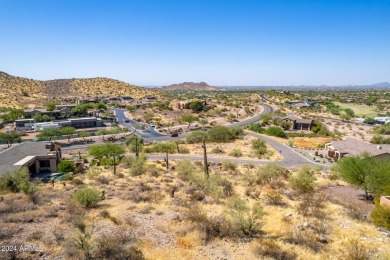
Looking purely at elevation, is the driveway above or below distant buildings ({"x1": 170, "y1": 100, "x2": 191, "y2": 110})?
below

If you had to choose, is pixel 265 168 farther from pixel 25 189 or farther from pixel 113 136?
pixel 113 136

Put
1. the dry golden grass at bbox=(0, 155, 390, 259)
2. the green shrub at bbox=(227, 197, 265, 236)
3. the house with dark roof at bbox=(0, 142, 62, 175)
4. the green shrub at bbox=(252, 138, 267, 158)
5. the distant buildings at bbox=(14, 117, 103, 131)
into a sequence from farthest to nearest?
the distant buildings at bbox=(14, 117, 103, 131)
the green shrub at bbox=(252, 138, 267, 158)
the house with dark roof at bbox=(0, 142, 62, 175)
the green shrub at bbox=(227, 197, 265, 236)
the dry golden grass at bbox=(0, 155, 390, 259)

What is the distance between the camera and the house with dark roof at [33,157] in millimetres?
38094

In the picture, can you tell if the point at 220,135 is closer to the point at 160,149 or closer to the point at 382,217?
A: the point at 160,149

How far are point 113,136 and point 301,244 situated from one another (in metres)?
63.7

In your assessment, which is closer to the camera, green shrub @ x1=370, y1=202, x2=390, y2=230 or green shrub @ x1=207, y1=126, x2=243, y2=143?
green shrub @ x1=370, y1=202, x2=390, y2=230

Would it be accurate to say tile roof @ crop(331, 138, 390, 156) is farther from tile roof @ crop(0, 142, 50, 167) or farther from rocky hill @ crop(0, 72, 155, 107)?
rocky hill @ crop(0, 72, 155, 107)

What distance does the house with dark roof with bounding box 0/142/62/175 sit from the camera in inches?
1500

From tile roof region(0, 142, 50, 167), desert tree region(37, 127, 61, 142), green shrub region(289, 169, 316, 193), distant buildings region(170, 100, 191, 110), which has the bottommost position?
desert tree region(37, 127, 61, 142)

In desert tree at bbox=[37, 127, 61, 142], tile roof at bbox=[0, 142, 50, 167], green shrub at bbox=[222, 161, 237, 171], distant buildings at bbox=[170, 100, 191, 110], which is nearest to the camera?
tile roof at bbox=[0, 142, 50, 167]

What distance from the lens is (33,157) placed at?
41094mm

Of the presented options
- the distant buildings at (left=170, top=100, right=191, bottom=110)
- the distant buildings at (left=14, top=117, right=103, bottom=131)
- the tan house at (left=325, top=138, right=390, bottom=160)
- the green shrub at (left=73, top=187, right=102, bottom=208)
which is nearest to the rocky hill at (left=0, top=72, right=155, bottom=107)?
the distant buildings at (left=14, top=117, right=103, bottom=131)

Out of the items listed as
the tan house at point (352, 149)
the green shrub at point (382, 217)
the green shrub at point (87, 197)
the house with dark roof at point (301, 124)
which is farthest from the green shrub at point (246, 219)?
the house with dark roof at point (301, 124)

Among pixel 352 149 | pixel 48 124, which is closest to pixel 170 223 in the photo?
pixel 352 149
